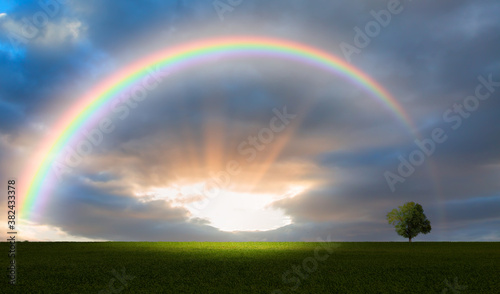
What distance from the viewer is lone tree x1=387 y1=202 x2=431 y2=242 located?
79750 millimetres

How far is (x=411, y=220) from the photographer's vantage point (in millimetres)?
80250

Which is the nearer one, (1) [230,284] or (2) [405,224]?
(1) [230,284]

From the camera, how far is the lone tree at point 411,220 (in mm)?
79750

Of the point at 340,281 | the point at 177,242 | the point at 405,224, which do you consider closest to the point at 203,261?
the point at 340,281

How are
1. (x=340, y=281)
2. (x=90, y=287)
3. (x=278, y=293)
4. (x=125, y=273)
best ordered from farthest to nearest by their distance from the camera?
1. (x=125, y=273)
2. (x=340, y=281)
3. (x=90, y=287)
4. (x=278, y=293)

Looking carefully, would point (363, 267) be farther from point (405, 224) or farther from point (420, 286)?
point (405, 224)

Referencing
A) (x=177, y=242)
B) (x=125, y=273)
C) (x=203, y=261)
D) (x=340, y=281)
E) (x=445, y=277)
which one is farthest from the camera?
(x=177, y=242)

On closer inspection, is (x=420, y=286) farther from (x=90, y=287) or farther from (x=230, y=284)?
(x=90, y=287)

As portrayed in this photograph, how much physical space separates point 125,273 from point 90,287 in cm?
565

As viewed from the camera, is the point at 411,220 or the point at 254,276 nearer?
the point at 254,276

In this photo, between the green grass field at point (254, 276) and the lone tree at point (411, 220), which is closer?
the green grass field at point (254, 276)

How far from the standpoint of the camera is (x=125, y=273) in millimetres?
28156

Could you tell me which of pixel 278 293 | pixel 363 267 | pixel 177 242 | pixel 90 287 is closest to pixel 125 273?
pixel 90 287

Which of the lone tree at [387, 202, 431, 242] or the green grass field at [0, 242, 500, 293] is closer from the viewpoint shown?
the green grass field at [0, 242, 500, 293]
